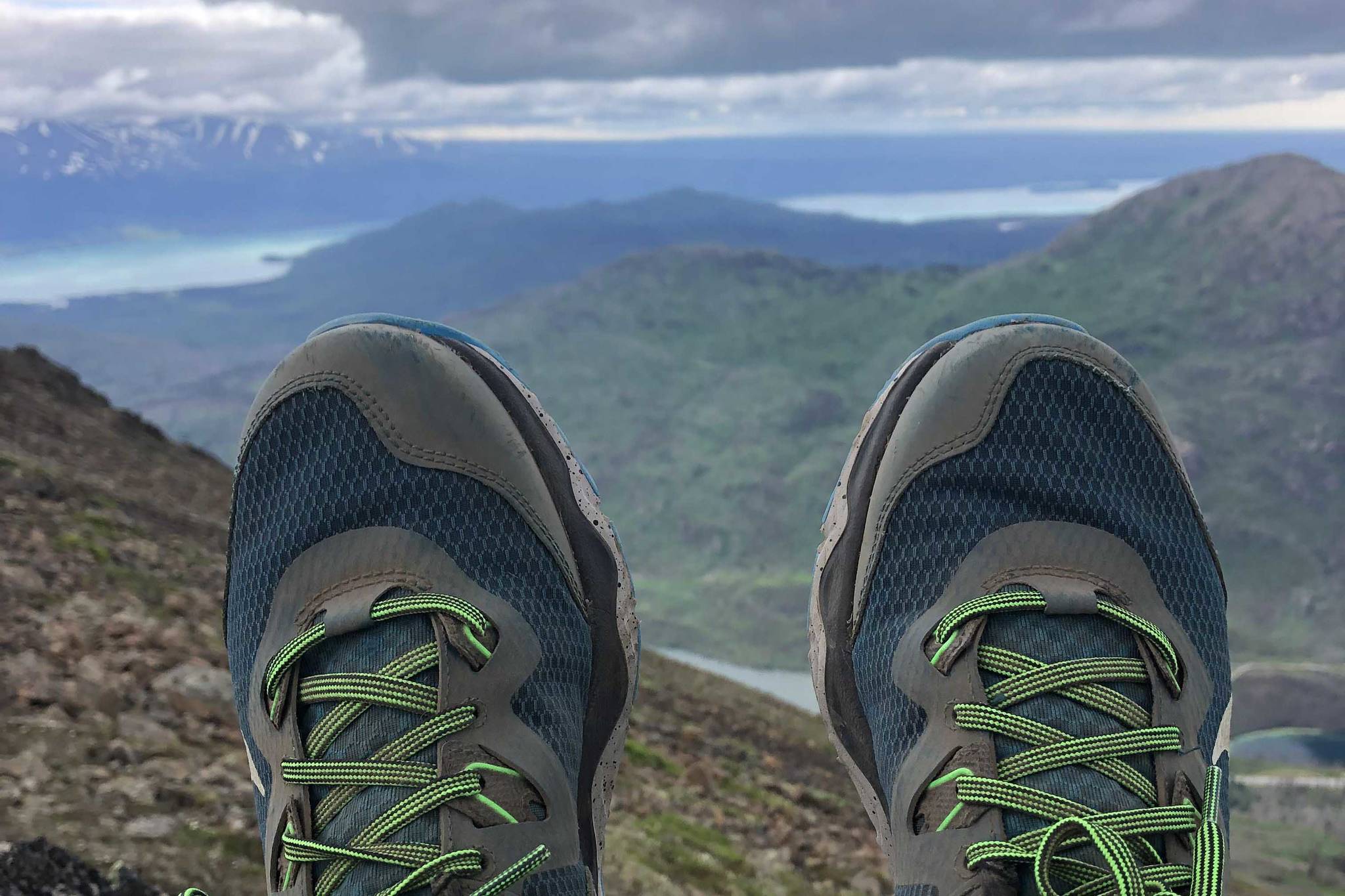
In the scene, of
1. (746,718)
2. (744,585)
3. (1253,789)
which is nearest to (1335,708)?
(1253,789)

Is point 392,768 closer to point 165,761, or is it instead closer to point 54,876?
point 54,876

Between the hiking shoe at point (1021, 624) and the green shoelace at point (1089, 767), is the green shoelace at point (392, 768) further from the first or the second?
the green shoelace at point (1089, 767)

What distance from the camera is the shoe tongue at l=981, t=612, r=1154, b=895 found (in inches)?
115

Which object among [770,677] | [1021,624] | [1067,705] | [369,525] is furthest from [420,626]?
[770,677]

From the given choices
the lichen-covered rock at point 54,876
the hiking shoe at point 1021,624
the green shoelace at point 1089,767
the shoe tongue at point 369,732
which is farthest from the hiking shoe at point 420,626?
the green shoelace at point 1089,767

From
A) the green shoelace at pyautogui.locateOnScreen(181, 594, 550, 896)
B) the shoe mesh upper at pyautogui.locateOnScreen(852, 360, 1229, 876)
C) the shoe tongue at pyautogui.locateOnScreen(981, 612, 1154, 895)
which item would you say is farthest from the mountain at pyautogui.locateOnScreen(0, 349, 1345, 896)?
the shoe tongue at pyautogui.locateOnScreen(981, 612, 1154, 895)

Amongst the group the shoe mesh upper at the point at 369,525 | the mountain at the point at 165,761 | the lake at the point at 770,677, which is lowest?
the lake at the point at 770,677

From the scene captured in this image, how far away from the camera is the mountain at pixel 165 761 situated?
3213mm

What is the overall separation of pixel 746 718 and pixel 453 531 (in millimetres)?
8310

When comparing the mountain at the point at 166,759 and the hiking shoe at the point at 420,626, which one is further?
the mountain at the point at 166,759

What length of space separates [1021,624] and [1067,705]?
0.27 m

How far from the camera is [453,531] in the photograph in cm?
346

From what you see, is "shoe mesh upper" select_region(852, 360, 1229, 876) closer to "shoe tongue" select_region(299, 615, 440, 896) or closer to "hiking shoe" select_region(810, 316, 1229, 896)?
"hiking shoe" select_region(810, 316, 1229, 896)

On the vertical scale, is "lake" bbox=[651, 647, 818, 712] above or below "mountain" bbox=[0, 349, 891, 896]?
below
